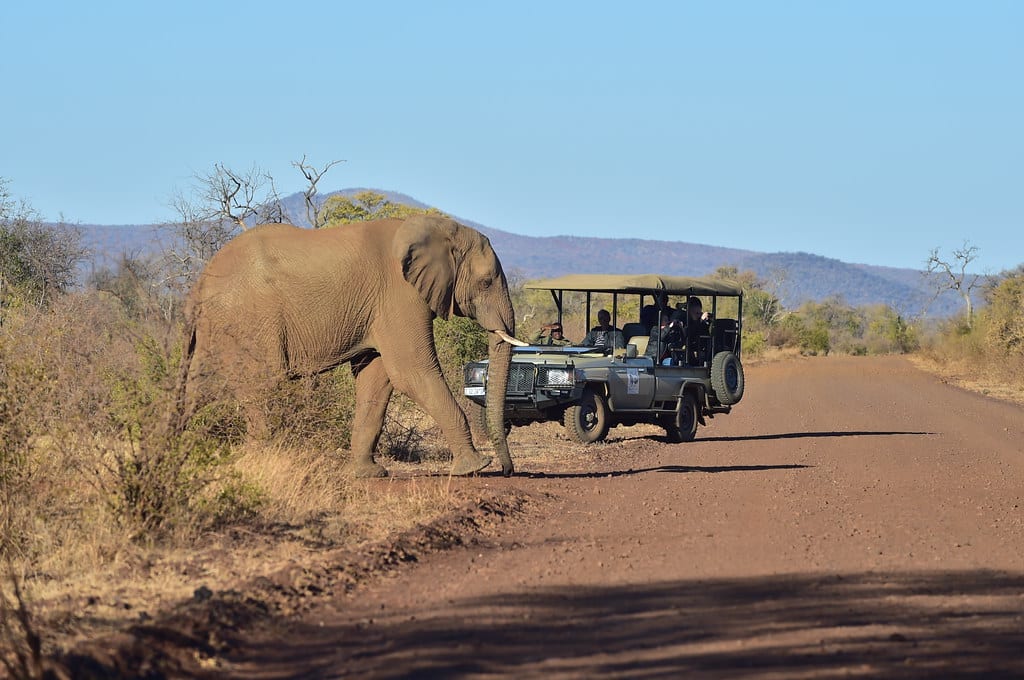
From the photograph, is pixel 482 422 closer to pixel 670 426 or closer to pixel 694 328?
pixel 670 426

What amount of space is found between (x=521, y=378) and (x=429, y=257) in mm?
4445

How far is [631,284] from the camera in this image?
2041 cm

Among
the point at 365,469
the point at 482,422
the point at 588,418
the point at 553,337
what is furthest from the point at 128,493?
the point at 553,337

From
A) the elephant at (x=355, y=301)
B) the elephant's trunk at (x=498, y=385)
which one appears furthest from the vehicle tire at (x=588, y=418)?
the elephant at (x=355, y=301)

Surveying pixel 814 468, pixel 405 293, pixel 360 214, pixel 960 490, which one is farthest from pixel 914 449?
pixel 360 214

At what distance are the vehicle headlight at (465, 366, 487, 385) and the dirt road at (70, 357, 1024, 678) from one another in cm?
176

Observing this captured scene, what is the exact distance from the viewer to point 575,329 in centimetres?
3189

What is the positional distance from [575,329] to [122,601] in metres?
24.4

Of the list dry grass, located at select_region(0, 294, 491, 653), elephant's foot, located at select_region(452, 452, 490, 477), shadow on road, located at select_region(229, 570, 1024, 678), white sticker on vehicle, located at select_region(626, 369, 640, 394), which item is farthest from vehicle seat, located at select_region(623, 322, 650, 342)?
shadow on road, located at select_region(229, 570, 1024, 678)

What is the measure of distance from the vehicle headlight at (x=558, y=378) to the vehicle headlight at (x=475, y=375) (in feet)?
2.62

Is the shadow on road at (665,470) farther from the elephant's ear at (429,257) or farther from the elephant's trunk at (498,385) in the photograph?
the elephant's ear at (429,257)

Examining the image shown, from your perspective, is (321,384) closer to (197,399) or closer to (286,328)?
(286,328)

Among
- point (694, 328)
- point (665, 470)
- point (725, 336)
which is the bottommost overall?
point (665, 470)

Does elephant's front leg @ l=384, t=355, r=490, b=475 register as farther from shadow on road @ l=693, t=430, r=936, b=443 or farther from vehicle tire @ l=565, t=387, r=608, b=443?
shadow on road @ l=693, t=430, r=936, b=443
